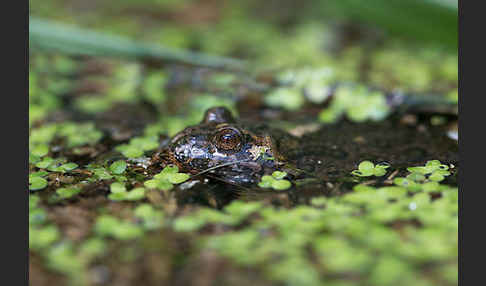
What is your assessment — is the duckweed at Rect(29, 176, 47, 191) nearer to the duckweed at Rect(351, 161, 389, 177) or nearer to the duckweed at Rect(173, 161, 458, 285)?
the duckweed at Rect(173, 161, 458, 285)

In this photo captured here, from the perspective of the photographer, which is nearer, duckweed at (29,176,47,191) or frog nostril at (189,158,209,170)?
duckweed at (29,176,47,191)

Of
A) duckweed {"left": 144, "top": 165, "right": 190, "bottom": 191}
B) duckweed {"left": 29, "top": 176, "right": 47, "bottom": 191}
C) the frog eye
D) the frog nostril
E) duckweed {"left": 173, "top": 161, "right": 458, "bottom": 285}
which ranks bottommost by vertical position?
duckweed {"left": 173, "top": 161, "right": 458, "bottom": 285}

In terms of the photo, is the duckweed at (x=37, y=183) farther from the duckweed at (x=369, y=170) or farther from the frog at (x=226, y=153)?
the duckweed at (x=369, y=170)

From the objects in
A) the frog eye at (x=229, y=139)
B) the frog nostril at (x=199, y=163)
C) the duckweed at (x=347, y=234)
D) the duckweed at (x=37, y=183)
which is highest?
the frog eye at (x=229, y=139)

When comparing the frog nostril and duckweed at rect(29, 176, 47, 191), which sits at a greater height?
the frog nostril

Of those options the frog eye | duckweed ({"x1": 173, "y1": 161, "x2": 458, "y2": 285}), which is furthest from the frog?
duckweed ({"x1": 173, "y1": 161, "x2": 458, "y2": 285})

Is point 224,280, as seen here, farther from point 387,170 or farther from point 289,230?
point 387,170

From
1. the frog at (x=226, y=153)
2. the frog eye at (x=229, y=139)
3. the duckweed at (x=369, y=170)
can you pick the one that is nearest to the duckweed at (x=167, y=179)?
the frog at (x=226, y=153)

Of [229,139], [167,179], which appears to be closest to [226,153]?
[229,139]

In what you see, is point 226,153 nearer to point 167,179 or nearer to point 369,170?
point 167,179
